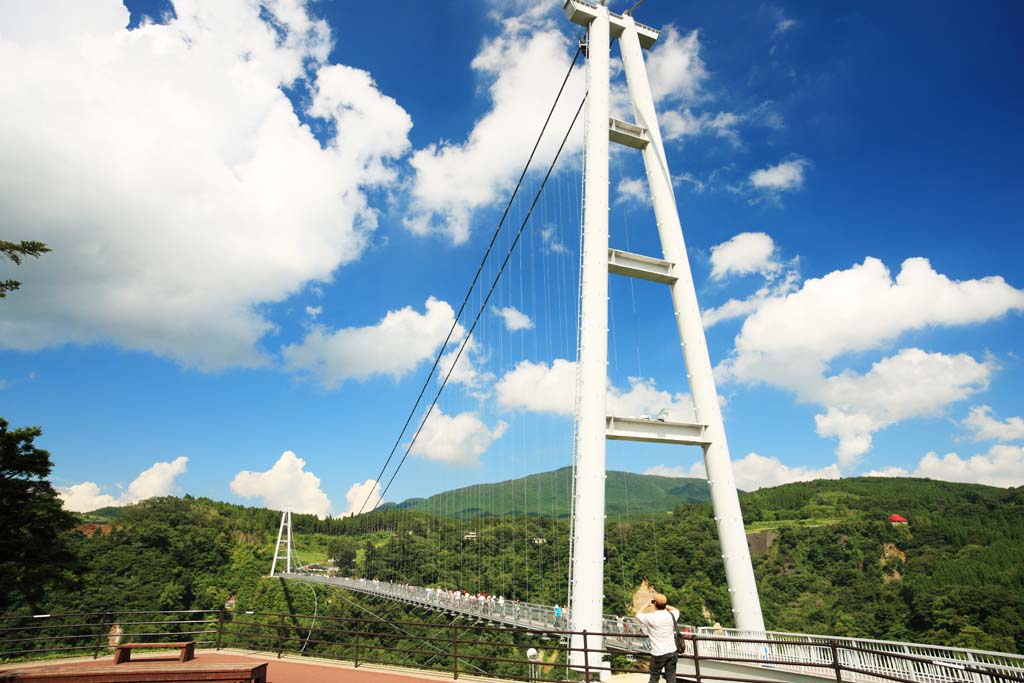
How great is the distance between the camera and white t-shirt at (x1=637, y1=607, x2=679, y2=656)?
20.5 feet

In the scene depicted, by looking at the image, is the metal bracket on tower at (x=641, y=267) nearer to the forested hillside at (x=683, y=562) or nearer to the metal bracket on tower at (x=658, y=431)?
the metal bracket on tower at (x=658, y=431)

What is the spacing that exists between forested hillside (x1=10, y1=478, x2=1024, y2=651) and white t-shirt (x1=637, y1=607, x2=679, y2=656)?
110 feet

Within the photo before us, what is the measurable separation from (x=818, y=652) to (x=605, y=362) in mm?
7332

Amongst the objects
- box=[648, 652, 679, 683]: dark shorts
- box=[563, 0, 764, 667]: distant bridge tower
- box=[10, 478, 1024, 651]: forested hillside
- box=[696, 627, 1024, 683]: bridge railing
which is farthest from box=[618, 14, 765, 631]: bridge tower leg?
box=[10, 478, 1024, 651]: forested hillside

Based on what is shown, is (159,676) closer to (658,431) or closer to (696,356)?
(658,431)

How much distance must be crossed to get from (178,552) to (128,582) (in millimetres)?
14622

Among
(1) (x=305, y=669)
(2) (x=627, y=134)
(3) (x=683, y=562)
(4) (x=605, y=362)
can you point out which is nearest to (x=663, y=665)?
(1) (x=305, y=669)

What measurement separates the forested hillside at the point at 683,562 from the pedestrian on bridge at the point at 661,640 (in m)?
33.5

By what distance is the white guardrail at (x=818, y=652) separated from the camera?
7574 millimetres

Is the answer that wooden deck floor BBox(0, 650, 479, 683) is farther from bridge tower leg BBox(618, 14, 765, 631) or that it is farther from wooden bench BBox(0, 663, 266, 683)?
bridge tower leg BBox(618, 14, 765, 631)

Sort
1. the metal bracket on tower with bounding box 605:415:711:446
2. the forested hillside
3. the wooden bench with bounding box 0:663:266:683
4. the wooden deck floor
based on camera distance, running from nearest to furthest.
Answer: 1. the wooden bench with bounding box 0:663:266:683
2. the wooden deck floor
3. the metal bracket on tower with bounding box 605:415:711:446
4. the forested hillside

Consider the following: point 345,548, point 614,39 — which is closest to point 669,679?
point 614,39

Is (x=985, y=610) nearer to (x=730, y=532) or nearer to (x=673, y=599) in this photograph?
(x=673, y=599)

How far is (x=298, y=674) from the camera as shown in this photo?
8.95 m
